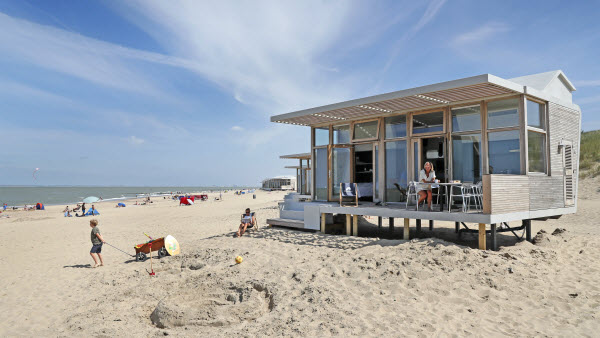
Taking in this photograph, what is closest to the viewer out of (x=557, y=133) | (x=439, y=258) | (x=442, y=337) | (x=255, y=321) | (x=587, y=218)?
(x=442, y=337)

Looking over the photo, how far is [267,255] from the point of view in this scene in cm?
827

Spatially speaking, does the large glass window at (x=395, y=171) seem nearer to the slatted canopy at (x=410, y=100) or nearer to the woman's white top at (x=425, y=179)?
the slatted canopy at (x=410, y=100)

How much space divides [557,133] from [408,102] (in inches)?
150

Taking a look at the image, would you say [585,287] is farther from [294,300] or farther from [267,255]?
[267,255]

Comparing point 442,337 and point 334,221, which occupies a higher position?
point 334,221

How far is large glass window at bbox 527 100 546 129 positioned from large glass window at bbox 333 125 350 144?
15.6 feet

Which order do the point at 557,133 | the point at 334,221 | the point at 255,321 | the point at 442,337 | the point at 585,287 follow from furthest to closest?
the point at 334,221, the point at 557,133, the point at 585,287, the point at 255,321, the point at 442,337

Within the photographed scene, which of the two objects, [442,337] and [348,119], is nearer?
[442,337]

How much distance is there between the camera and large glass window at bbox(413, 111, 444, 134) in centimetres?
900

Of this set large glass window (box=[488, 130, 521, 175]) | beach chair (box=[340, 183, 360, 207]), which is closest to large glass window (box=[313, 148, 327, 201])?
beach chair (box=[340, 183, 360, 207])

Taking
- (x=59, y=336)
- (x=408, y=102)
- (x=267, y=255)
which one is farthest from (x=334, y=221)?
(x=59, y=336)

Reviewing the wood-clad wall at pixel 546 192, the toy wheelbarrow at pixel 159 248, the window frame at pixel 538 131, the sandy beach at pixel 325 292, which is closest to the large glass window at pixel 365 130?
the sandy beach at pixel 325 292

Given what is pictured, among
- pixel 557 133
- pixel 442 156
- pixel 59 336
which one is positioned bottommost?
pixel 59 336

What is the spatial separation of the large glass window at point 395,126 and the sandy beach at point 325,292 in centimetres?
316
